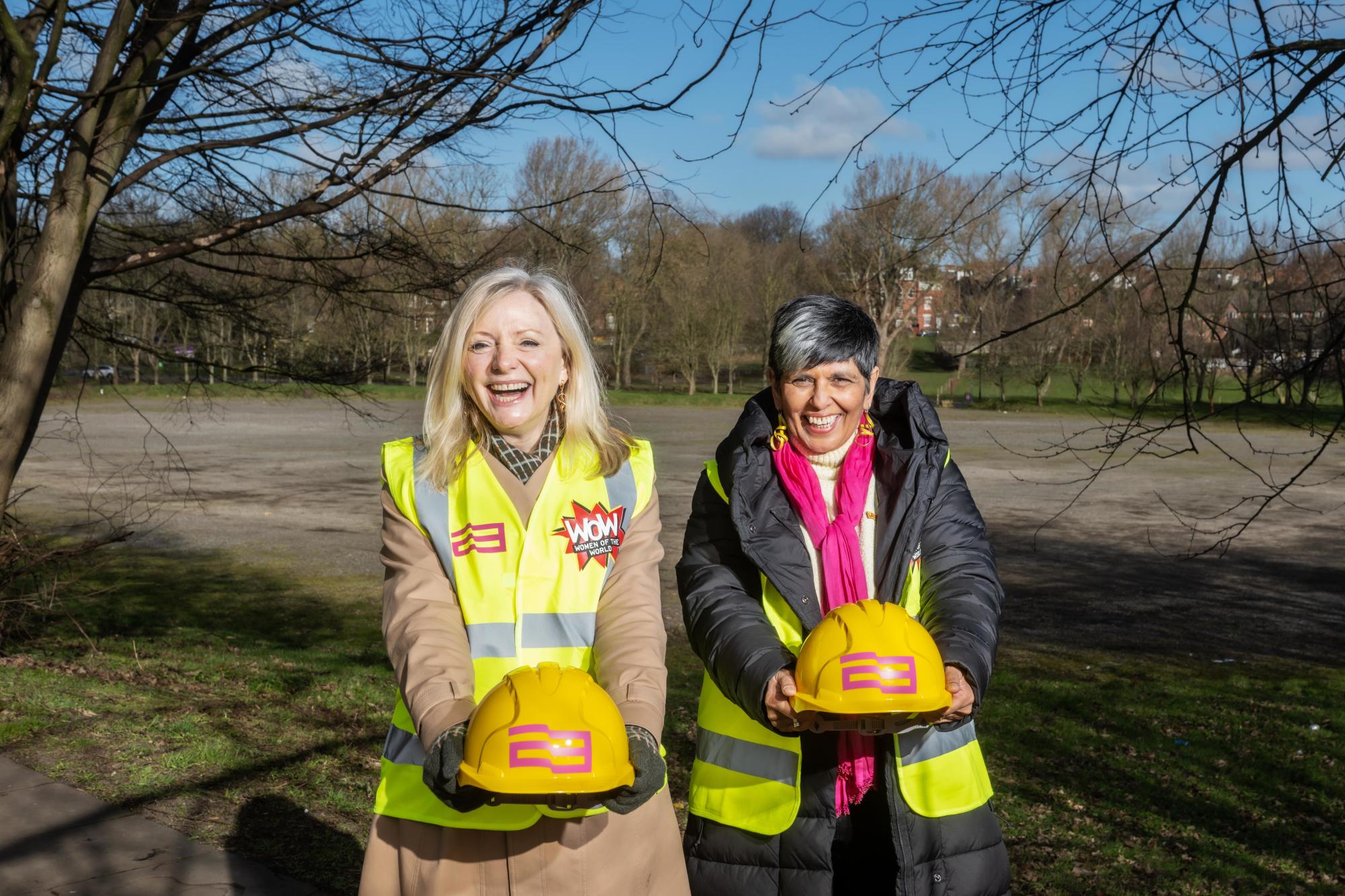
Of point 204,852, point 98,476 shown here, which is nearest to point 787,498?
point 204,852

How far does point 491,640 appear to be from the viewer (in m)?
2.40

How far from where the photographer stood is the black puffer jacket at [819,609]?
2.54 metres

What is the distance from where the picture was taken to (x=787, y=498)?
276cm

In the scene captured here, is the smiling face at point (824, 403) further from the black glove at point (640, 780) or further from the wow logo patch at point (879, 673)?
the black glove at point (640, 780)

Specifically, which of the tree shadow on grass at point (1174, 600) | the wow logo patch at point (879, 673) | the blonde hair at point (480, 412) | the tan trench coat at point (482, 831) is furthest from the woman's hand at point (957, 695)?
the tree shadow on grass at point (1174, 600)

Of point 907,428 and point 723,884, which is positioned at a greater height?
point 907,428

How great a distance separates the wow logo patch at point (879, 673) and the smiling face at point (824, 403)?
67 centimetres

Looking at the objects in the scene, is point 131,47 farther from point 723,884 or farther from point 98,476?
point 98,476

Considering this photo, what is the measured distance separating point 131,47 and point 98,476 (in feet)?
51.2

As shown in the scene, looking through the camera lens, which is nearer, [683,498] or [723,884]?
[723,884]

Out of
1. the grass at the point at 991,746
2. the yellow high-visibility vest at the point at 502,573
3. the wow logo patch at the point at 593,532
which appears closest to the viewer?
the yellow high-visibility vest at the point at 502,573

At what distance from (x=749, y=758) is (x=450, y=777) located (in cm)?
82

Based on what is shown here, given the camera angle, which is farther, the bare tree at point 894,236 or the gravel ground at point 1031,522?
the gravel ground at point 1031,522

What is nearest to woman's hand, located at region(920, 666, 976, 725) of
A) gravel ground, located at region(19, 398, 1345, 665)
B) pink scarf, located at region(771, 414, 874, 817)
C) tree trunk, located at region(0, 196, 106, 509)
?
pink scarf, located at region(771, 414, 874, 817)
